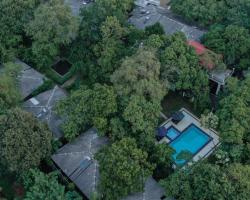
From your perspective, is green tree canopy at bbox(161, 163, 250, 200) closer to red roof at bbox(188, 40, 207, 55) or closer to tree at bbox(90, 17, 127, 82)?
red roof at bbox(188, 40, 207, 55)

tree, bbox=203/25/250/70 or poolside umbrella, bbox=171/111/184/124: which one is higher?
tree, bbox=203/25/250/70

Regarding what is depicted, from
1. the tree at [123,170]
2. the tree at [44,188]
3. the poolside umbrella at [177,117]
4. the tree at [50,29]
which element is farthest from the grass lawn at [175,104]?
the tree at [44,188]

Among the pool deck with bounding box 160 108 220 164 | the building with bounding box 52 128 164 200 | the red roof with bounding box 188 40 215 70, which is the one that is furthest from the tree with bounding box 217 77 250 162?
the building with bounding box 52 128 164 200

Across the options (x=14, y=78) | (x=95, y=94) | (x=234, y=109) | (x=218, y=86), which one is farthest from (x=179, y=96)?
(x=14, y=78)

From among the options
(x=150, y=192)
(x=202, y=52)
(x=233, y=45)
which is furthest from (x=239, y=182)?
(x=233, y=45)

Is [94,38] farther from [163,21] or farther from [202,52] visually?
[202,52]

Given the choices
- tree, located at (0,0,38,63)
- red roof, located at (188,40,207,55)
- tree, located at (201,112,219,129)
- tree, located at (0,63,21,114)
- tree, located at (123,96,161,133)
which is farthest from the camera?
tree, located at (0,0,38,63)

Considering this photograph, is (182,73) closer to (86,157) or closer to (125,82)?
(125,82)
